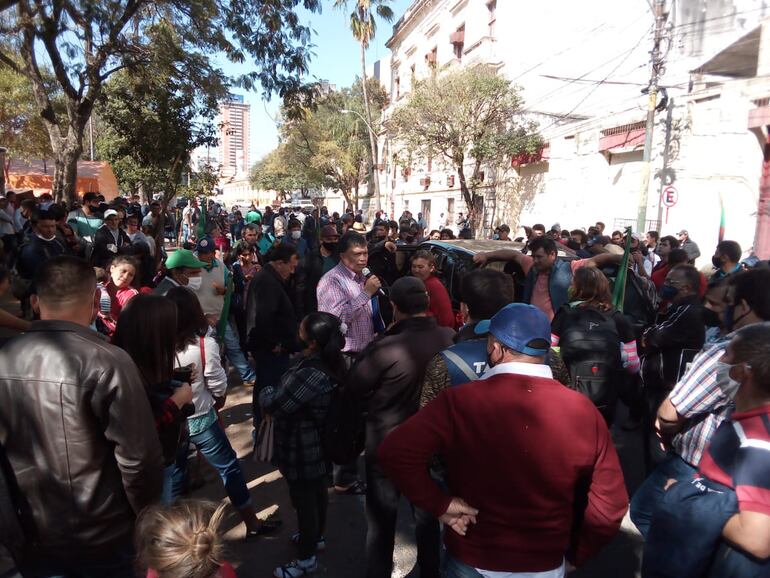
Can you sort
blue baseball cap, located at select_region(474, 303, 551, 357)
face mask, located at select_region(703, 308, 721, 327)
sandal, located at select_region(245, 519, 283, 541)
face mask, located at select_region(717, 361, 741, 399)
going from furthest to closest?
face mask, located at select_region(703, 308, 721, 327) < sandal, located at select_region(245, 519, 283, 541) < face mask, located at select_region(717, 361, 741, 399) < blue baseball cap, located at select_region(474, 303, 551, 357)

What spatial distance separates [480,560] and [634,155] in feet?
49.9

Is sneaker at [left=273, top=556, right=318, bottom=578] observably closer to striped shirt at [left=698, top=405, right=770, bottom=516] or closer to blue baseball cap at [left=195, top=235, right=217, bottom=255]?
striped shirt at [left=698, top=405, right=770, bottom=516]

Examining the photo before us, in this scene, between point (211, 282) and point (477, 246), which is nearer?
point (211, 282)

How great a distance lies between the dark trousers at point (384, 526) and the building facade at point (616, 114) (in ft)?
36.8

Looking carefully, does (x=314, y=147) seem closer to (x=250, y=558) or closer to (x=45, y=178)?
(x=45, y=178)

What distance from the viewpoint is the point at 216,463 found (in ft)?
10.1

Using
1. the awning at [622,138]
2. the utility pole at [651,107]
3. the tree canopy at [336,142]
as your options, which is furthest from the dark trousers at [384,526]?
the tree canopy at [336,142]

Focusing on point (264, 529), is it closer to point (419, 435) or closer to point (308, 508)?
point (308, 508)

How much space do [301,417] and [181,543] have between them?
1.30m

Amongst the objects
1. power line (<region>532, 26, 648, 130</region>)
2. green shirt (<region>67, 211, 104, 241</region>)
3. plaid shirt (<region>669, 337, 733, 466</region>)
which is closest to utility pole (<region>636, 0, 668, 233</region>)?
power line (<region>532, 26, 648, 130</region>)

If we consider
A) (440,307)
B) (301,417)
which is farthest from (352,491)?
(440,307)

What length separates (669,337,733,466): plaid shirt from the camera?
2.12 m

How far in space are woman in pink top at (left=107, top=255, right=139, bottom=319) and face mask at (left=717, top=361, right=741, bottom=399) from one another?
12.4 feet

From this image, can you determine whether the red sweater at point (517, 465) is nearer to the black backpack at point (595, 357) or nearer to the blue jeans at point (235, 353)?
the black backpack at point (595, 357)
